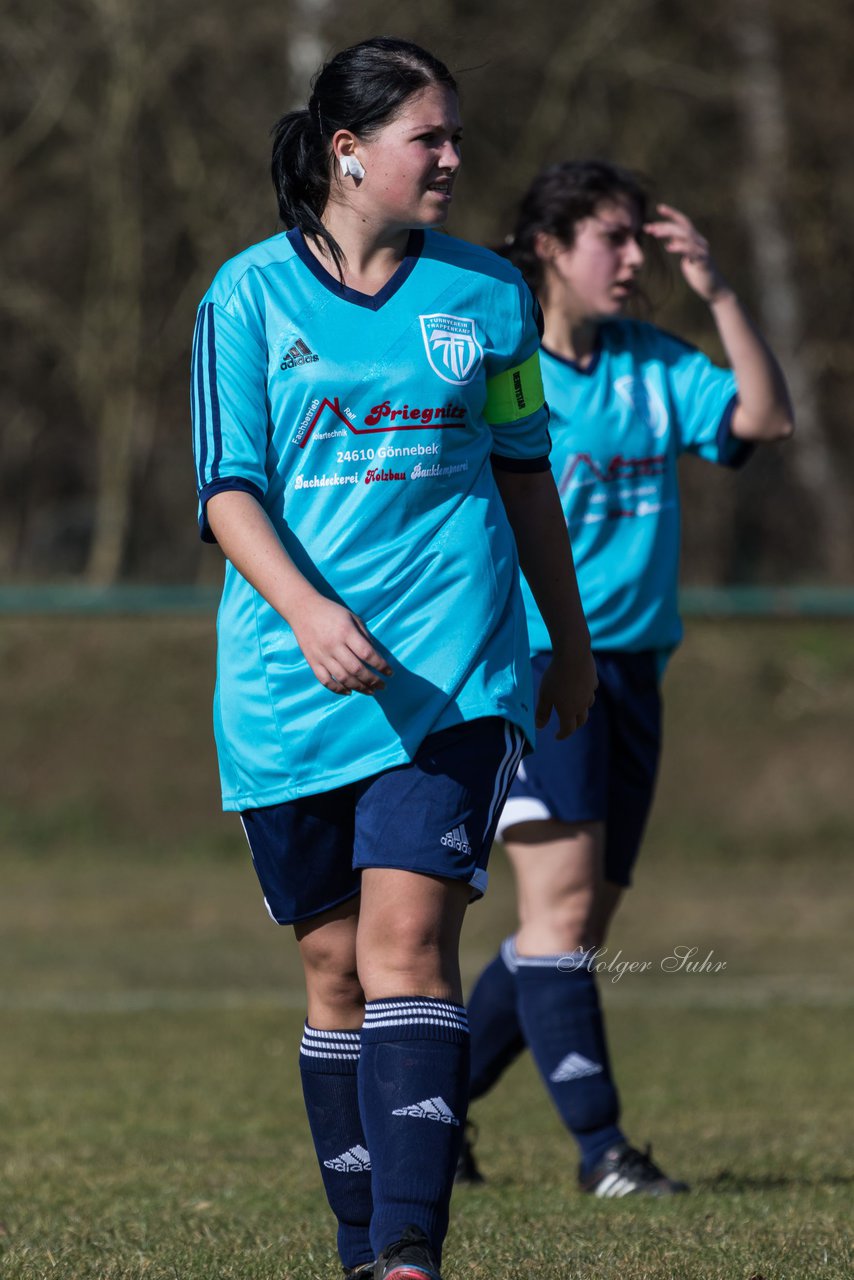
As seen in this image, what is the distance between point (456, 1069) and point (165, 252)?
13.8 meters

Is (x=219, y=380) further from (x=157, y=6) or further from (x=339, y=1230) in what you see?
(x=157, y=6)

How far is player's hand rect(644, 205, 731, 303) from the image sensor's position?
4711mm

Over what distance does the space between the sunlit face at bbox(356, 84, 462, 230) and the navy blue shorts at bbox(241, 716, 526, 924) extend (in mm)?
848

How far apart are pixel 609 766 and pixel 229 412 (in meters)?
2.03

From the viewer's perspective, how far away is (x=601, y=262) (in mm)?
4805

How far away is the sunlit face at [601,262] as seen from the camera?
4.81 m

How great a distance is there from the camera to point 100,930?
36.7ft

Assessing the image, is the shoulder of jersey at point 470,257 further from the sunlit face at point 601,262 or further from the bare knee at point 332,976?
the sunlit face at point 601,262

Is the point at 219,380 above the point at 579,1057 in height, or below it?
above

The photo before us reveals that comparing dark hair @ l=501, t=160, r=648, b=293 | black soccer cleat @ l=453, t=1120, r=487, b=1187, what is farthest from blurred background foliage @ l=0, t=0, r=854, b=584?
black soccer cleat @ l=453, t=1120, r=487, b=1187

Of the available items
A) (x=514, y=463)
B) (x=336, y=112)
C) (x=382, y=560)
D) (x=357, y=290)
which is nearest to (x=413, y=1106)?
(x=382, y=560)

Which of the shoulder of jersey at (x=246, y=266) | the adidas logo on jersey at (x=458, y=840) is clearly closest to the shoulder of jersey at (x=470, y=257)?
the shoulder of jersey at (x=246, y=266)

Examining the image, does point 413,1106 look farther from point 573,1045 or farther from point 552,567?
point 573,1045

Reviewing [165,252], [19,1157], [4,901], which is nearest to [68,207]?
[165,252]
